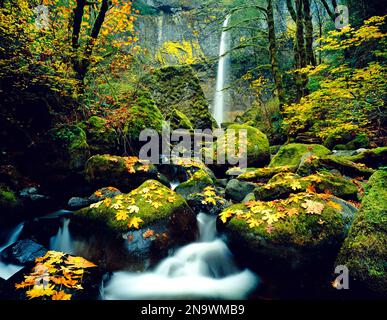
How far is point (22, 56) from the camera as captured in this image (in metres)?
5.55

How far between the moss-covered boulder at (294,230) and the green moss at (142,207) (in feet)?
4.12

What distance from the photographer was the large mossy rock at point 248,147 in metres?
8.98

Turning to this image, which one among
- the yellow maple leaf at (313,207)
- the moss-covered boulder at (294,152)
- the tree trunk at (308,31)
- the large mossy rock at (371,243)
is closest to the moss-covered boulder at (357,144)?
the moss-covered boulder at (294,152)

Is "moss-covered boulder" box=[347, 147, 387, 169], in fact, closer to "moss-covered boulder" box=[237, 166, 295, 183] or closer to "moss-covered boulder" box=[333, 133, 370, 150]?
"moss-covered boulder" box=[237, 166, 295, 183]

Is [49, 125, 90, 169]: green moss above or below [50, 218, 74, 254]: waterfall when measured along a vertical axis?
above

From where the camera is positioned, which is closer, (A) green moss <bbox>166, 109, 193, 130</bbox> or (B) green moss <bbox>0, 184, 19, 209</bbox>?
(B) green moss <bbox>0, 184, 19, 209</bbox>

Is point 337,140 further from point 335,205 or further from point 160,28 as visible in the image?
point 160,28

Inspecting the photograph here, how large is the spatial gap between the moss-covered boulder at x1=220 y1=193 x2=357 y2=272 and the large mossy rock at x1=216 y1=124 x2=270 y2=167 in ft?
16.2

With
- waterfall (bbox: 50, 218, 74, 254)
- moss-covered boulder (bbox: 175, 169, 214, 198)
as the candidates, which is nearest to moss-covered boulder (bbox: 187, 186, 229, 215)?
moss-covered boulder (bbox: 175, 169, 214, 198)

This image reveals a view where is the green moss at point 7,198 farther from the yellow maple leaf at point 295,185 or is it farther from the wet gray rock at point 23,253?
the yellow maple leaf at point 295,185

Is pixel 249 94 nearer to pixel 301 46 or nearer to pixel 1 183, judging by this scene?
pixel 301 46

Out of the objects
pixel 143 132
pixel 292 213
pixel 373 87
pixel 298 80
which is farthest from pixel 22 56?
pixel 298 80

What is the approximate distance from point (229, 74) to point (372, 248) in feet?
89.1

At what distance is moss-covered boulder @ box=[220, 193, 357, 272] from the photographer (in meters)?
3.50
